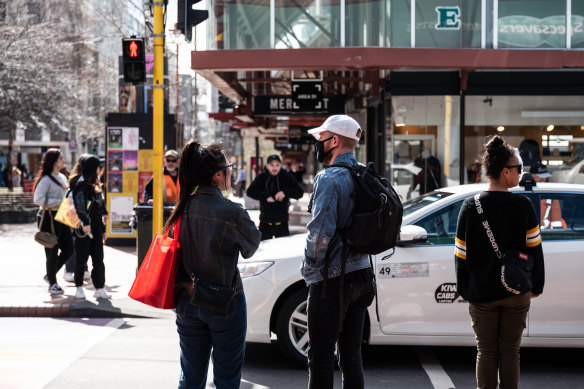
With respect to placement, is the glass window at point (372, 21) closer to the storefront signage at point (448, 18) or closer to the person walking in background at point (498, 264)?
the storefront signage at point (448, 18)

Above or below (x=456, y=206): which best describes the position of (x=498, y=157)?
above

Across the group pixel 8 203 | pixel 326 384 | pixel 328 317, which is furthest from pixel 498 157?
pixel 8 203

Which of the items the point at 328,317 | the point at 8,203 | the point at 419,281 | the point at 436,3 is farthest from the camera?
the point at 8,203

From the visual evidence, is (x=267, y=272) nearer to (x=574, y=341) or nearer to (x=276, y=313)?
(x=276, y=313)

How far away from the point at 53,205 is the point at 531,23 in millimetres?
8976

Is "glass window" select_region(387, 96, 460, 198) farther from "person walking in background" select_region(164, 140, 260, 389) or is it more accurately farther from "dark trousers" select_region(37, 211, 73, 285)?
"person walking in background" select_region(164, 140, 260, 389)

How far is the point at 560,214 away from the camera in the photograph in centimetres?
620

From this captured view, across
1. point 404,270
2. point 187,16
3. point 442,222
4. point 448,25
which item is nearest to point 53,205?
point 187,16

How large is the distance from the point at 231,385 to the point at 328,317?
2.15 ft

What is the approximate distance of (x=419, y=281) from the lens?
5934mm

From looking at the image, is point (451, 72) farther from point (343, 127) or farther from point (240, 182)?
point (240, 182)

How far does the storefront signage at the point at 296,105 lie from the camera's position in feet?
51.0

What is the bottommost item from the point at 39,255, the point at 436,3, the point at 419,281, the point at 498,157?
the point at 39,255

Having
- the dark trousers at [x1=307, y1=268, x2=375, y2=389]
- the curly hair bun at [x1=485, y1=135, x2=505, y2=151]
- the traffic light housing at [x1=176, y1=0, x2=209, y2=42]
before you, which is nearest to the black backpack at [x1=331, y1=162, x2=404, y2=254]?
the dark trousers at [x1=307, y1=268, x2=375, y2=389]
